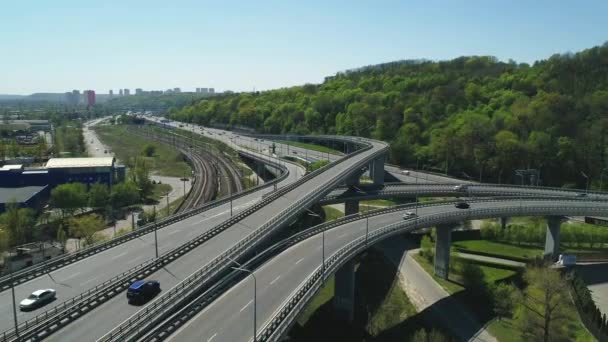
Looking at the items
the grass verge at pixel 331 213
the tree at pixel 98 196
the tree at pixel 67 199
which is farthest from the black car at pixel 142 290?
the grass verge at pixel 331 213

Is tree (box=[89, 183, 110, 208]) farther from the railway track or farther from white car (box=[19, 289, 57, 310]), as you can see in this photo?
white car (box=[19, 289, 57, 310])

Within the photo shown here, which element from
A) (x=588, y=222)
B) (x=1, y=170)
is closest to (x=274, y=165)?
(x=1, y=170)

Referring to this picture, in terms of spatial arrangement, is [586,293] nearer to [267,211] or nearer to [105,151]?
[267,211]

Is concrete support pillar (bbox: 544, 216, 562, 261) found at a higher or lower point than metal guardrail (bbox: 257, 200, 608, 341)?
lower

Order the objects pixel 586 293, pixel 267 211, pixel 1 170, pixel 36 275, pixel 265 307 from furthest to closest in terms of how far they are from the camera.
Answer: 1. pixel 1 170
2. pixel 267 211
3. pixel 586 293
4. pixel 36 275
5. pixel 265 307

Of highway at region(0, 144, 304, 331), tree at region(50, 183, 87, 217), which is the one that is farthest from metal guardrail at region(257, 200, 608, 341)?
tree at region(50, 183, 87, 217)

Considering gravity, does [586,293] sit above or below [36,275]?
below

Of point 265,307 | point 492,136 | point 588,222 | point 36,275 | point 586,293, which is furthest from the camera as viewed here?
point 492,136
